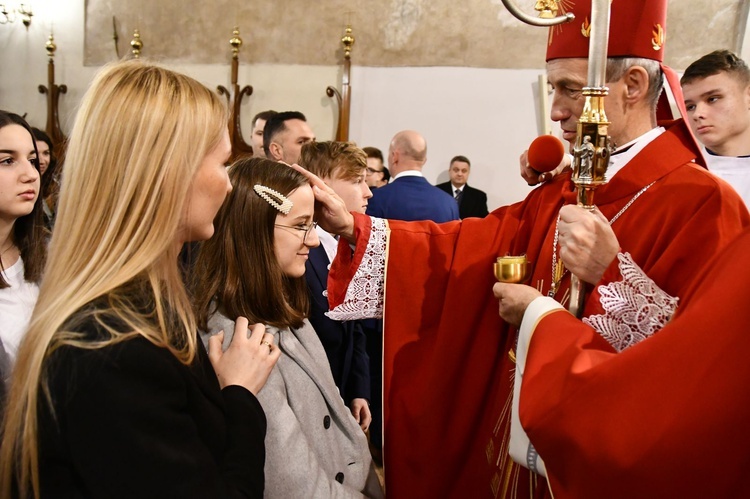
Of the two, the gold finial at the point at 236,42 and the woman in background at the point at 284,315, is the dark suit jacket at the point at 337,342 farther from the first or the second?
the gold finial at the point at 236,42

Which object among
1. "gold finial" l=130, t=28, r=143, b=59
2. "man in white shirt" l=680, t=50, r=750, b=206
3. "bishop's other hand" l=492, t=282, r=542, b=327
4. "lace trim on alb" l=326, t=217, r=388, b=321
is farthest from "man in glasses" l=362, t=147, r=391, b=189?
"bishop's other hand" l=492, t=282, r=542, b=327

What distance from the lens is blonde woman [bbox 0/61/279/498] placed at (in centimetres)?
100

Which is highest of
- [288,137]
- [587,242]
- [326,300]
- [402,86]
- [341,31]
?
[341,31]

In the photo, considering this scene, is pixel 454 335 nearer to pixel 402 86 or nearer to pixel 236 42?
pixel 402 86

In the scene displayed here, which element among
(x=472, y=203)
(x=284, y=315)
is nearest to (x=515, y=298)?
(x=284, y=315)

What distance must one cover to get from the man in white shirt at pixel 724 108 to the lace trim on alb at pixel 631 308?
7.29 ft

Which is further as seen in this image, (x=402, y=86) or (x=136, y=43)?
(x=136, y=43)

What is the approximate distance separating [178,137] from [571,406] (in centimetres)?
85

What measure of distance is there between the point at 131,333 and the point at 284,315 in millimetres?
766

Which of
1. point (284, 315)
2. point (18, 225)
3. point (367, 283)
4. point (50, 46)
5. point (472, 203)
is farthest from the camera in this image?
point (50, 46)

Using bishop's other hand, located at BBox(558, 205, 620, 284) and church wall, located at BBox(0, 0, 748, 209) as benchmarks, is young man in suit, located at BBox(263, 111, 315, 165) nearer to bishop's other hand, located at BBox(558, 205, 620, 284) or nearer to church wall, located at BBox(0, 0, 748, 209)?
bishop's other hand, located at BBox(558, 205, 620, 284)

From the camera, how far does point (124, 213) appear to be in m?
1.18

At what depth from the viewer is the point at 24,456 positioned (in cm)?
105

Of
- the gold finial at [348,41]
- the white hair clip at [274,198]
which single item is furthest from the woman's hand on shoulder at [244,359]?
the gold finial at [348,41]
